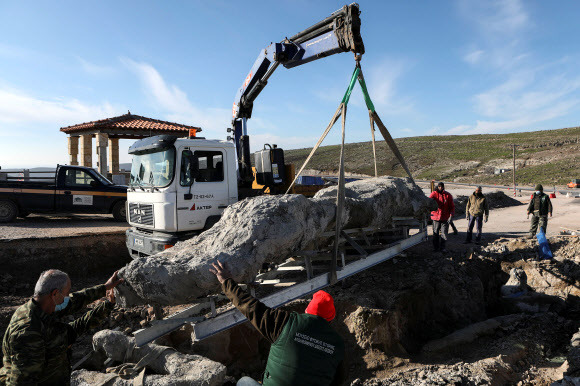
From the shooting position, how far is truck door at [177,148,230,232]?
6.24 meters

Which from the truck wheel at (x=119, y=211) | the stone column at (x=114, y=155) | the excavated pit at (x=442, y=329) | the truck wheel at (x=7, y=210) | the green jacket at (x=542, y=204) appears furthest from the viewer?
the stone column at (x=114, y=155)

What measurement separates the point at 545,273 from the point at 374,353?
502 centimetres

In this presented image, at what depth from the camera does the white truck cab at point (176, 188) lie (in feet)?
20.3

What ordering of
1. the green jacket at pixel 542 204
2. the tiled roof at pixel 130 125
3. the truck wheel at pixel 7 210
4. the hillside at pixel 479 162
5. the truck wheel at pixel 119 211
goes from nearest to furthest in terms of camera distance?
the green jacket at pixel 542 204, the truck wheel at pixel 7 210, the truck wheel at pixel 119 211, the tiled roof at pixel 130 125, the hillside at pixel 479 162

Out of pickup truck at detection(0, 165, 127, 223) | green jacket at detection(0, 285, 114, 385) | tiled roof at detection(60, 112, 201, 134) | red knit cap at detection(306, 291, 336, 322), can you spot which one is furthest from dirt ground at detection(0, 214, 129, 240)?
red knit cap at detection(306, 291, 336, 322)

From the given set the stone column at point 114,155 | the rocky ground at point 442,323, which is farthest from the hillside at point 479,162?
the stone column at point 114,155

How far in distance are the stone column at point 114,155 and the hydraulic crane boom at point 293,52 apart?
28.5 feet

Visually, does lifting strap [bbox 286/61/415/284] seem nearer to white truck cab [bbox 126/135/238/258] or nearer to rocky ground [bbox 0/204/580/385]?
rocky ground [bbox 0/204/580/385]

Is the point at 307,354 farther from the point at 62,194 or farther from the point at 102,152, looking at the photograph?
the point at 102,152

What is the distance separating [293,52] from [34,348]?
21.5ft

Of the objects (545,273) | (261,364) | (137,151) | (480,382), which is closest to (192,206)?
(137,151)

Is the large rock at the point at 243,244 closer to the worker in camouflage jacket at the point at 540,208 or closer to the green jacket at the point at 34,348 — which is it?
the green jacket at the point at 34,348

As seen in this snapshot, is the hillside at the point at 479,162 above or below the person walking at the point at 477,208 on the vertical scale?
above

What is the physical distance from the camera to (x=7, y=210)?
33.0 ft
